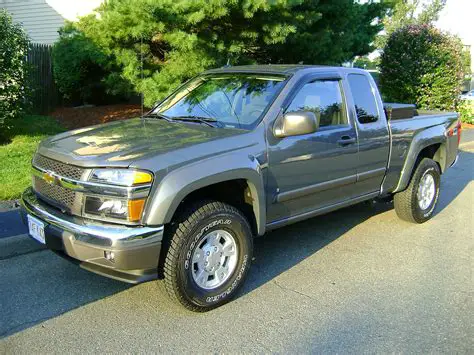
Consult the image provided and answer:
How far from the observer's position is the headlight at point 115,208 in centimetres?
315

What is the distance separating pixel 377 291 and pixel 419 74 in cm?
1186

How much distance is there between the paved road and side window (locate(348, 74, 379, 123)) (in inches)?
53.6

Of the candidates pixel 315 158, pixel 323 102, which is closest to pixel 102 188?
pixel 315 158

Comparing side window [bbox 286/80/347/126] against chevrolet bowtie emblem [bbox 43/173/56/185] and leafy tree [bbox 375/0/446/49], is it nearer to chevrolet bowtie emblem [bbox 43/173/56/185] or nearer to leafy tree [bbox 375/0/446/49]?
chevrolet bowtie emblem [bbox 43/173/56/185]

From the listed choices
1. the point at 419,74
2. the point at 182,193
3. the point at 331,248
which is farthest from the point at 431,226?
the point at 419,74

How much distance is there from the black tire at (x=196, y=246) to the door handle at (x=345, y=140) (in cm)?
139

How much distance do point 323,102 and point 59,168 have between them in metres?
2.49

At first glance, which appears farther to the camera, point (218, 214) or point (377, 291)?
point (377, 291)

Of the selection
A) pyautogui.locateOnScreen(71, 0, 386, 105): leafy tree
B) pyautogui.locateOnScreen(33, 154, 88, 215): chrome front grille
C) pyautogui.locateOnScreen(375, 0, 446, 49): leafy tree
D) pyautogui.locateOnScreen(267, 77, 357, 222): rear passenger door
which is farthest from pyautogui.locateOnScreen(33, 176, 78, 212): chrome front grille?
pyautogui.locateOnScreen(375, 0, 446, 49): leafy tree

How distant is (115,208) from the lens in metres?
3.21

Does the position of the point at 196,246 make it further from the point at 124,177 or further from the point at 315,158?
the point at 315,158

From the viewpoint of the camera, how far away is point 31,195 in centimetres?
389

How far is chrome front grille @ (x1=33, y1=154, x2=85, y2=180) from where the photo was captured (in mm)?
3316

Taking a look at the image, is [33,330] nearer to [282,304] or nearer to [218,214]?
[218,214]
